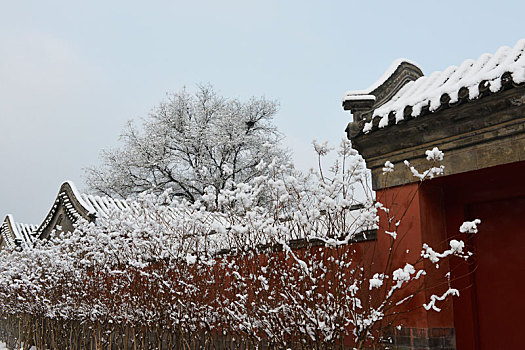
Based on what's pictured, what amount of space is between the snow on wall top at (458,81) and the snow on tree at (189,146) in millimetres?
17476

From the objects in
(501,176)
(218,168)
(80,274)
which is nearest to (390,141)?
(501,176)

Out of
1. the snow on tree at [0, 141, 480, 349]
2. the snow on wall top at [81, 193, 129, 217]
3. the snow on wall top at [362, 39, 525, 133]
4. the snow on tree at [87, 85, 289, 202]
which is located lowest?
the snow on tree at [0, 141, 480, 349]

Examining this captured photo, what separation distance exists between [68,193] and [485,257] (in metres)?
13.7

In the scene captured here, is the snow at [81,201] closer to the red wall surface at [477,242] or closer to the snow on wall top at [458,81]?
the snow on wall top at [458,81]

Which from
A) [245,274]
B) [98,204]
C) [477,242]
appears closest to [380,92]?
[477,242]

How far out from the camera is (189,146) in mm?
26281

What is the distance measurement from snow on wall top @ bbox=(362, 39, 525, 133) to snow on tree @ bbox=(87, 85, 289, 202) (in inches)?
688

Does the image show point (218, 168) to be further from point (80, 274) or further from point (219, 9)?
point (80, 274)

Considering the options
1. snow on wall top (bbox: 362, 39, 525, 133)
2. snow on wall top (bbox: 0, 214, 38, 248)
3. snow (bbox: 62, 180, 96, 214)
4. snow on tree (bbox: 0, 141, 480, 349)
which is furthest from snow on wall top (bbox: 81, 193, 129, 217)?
snow on wall top (bbox: 362, 39, 525, 133)

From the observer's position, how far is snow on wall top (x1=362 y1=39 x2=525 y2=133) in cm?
538

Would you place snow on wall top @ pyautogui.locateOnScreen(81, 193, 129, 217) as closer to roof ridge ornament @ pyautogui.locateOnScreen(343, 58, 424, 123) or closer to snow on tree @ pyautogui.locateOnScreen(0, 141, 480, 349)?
snow on tree @ pyautogui.locateOnScreen(0, 141, 480, 349)

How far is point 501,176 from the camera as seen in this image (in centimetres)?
621

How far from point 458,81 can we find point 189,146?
826 inches

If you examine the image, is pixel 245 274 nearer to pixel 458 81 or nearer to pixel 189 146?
pixel 458 81
